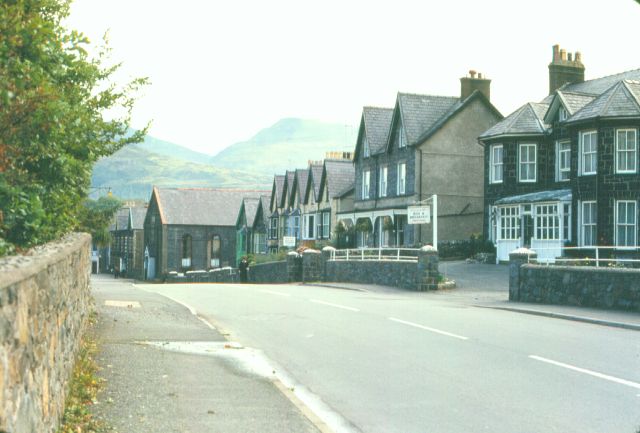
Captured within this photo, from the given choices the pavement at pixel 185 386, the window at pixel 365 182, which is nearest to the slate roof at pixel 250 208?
the window at pixel 365 182

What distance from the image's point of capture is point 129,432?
7426 millimetres

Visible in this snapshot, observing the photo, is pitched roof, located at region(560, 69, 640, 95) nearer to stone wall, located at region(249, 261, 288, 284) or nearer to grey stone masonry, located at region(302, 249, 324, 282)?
grey stone masonry, located at region(302, 249, 324, 282)

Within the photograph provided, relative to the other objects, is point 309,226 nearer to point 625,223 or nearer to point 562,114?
point 562,114

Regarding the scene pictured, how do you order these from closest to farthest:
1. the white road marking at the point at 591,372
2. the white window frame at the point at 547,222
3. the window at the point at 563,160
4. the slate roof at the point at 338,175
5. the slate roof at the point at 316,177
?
the white road marking at the point at 591,372 → the white window frame at the point at 547,222 → the window at the point at 563,160 → the slate roof at the point at 338,175 → the slate roof at the point at 316,177

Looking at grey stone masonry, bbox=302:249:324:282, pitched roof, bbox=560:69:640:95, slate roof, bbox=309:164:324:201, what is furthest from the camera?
slate roof, bbox=309:164:324:201

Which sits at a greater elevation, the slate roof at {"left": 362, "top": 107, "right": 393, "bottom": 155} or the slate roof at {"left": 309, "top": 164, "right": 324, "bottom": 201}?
the slate roof at {"left": 362, "top": 107, "right": 393, "bottom": 155}

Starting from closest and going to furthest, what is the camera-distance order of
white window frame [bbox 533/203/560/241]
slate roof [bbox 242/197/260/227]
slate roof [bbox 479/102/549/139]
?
white window frame [bbox 533/203/560/241] → slate roof [bbox 479/102/549/139] → slate roof [bbox 242/197/260/227]

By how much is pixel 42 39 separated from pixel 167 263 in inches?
3135

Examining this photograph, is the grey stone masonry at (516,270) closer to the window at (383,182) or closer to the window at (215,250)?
the window at (383,182)

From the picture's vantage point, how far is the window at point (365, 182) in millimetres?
56219

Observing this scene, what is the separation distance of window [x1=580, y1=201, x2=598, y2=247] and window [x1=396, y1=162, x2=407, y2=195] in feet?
49.4

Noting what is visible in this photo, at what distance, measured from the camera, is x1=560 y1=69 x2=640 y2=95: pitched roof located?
43.1 m

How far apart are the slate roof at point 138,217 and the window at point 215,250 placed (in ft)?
50.4

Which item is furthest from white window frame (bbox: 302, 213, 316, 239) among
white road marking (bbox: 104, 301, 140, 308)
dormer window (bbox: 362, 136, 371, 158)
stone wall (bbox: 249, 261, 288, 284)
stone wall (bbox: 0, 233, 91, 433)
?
stone wall (bbox: 0, 233, 91, 433)
